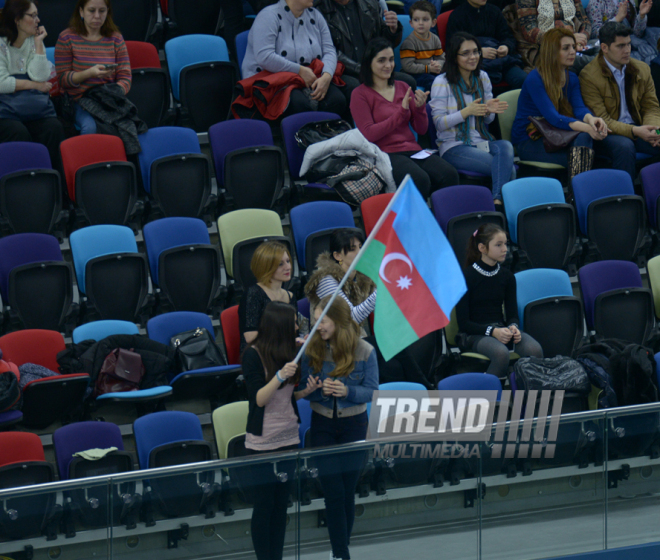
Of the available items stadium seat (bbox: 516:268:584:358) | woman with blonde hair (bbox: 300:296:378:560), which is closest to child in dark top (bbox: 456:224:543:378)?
stadium seat (bbox: 516:268:584:358)

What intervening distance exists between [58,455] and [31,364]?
568 millimetres

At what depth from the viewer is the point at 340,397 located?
4129 millimetres

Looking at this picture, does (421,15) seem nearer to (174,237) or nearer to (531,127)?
(531,127)

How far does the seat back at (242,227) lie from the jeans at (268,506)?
206 centimetres

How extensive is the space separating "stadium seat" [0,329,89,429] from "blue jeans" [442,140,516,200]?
2927 millimetres

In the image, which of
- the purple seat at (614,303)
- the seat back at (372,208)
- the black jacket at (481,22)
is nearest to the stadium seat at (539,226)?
the purple seat at (614,303)

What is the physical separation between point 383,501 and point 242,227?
7.44 ft

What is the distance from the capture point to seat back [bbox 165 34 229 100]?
6.89m

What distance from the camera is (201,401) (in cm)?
530

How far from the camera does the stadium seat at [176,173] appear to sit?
6.10 metres

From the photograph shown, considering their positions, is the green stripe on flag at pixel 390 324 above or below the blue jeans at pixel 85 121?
below

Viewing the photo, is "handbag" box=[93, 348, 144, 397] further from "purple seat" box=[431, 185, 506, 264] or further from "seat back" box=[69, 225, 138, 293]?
"purple seat" box=[431, 185, 506, 264]

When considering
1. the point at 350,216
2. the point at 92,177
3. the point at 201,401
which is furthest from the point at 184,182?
the point at 201,401

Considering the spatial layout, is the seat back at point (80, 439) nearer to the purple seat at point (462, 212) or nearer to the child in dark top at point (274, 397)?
the child in dark top at point (274, 397)
